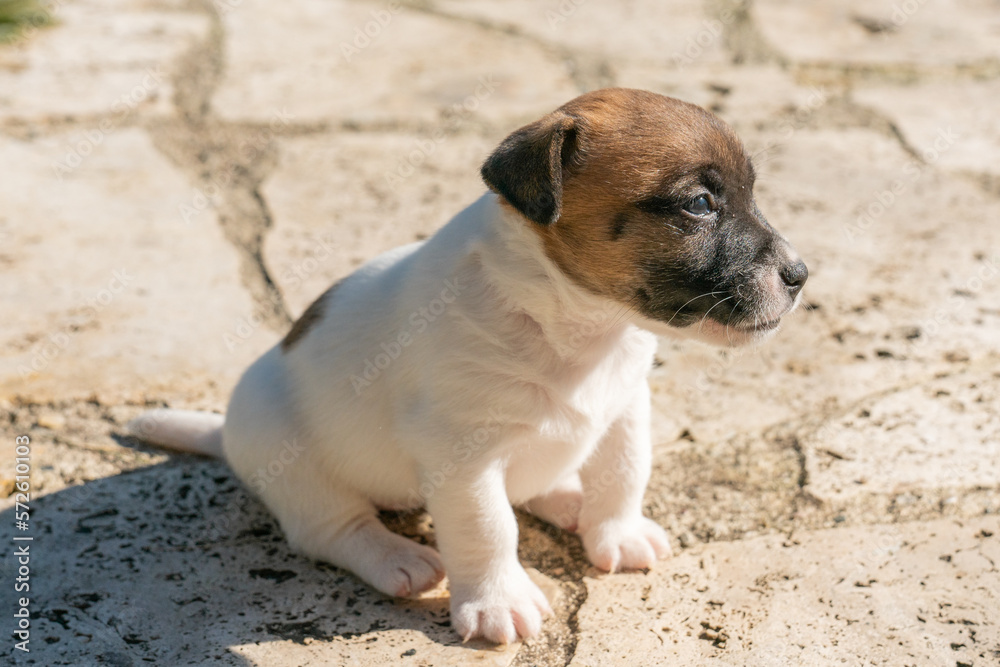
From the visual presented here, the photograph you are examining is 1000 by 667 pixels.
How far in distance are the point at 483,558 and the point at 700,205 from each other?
1.06 meters

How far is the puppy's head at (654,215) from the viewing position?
255 cm

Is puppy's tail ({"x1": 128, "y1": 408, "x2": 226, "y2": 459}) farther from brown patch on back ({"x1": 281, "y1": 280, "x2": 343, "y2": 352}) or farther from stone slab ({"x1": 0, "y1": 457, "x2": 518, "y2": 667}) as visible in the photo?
brown patch on back ({"x1": 281, "y1": 280, "x2": 343, "y2": 352})

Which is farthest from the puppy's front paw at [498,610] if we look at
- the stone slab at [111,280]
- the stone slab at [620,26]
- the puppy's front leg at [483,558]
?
the stone slab at [620,26]

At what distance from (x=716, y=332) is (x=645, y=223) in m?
0.34

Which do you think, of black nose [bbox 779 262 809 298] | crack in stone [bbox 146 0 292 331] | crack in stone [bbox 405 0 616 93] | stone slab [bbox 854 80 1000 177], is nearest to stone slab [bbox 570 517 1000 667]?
black nose [bbox 779 262 809 298]

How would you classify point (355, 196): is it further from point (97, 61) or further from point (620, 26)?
point (620, 26)

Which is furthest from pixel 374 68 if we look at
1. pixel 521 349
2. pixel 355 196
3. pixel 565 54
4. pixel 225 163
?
pixel 521 349

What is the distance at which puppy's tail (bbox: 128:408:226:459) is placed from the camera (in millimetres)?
3477

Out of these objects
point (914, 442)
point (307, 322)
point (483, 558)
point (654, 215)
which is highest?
point (654, 215)

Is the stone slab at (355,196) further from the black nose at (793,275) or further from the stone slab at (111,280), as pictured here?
the black nose at (793,275)

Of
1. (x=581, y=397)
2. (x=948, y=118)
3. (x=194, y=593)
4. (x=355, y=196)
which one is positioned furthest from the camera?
(x=948, y=118)

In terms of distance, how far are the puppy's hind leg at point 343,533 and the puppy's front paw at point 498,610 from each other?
191 millimetres

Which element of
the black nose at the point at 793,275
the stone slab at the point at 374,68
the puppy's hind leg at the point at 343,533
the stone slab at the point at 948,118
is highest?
the black nose at the point at 793,275

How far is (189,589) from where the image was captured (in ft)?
9.55
